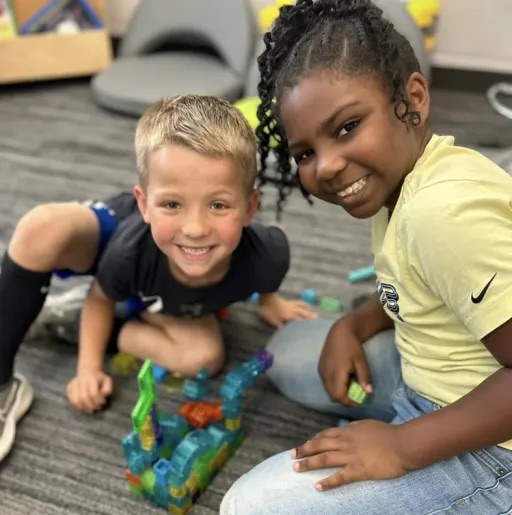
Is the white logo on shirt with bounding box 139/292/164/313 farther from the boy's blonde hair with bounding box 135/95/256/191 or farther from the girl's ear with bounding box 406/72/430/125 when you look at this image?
the girl's ear with bounding box 406/72/430/125

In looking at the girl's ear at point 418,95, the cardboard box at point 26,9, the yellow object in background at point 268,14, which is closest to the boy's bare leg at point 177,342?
the girl's ear at point 418,95

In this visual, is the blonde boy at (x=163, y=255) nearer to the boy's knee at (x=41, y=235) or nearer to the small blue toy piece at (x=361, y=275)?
the boy's knee at (x=41, y=235)

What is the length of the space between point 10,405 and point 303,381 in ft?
1.54

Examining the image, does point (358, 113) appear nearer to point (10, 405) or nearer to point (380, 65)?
point (380, 65)

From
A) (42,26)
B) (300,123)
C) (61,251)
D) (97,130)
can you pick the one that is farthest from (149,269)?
(42,26)

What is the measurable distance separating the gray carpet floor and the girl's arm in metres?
0.35

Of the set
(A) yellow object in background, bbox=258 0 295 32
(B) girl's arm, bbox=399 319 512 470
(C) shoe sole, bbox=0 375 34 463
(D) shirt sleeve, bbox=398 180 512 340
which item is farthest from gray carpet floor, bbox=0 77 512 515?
(A) yellow object in background, bbox=258 0 295 32

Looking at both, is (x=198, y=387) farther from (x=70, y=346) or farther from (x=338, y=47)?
(x=338, y=47)

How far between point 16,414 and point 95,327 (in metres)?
0.18

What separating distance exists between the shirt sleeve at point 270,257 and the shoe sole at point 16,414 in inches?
16.5

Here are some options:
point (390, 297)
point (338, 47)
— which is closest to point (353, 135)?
point (338, 47)

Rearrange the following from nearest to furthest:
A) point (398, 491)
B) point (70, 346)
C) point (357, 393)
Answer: point (398, 491) → point (357, 393) → point (70, 346)

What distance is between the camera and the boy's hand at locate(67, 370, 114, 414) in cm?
106

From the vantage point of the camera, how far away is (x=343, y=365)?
0.96 m
